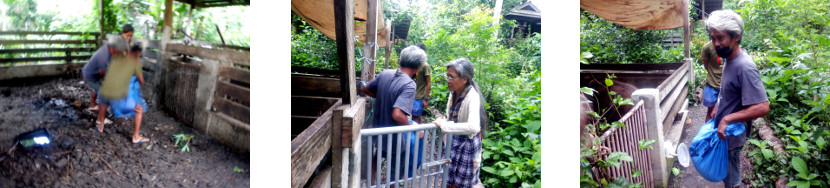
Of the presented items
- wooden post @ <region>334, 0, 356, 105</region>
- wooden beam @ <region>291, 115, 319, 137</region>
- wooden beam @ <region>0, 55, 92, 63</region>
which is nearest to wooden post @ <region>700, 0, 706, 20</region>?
wooden post @ <region>334, 0, 356, 105</region>

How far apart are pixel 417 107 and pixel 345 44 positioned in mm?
322

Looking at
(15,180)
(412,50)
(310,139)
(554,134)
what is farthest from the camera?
(554,134)

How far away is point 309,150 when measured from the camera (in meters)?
1.38

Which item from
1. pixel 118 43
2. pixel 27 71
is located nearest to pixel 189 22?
pixel 118 43

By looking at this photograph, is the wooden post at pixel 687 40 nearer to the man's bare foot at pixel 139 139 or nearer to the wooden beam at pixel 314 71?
the wooden beam at pixel 314 71

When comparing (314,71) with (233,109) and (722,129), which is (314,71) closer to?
→ (233,109)

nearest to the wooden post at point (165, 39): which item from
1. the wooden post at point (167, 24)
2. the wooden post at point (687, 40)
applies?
the wooden post at point (167, 24)

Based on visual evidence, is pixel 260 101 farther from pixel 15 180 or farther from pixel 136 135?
pixel 15 180

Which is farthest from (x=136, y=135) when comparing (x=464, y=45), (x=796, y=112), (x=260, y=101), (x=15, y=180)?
(x=796, y=112)

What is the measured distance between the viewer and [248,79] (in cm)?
164

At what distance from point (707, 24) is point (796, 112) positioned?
1.14ft

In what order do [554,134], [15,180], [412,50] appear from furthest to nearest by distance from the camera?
[554,134], [412,50], [15,180]

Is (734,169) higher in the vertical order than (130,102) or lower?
lower

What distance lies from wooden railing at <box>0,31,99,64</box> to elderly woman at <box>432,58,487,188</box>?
1060 millimetres
